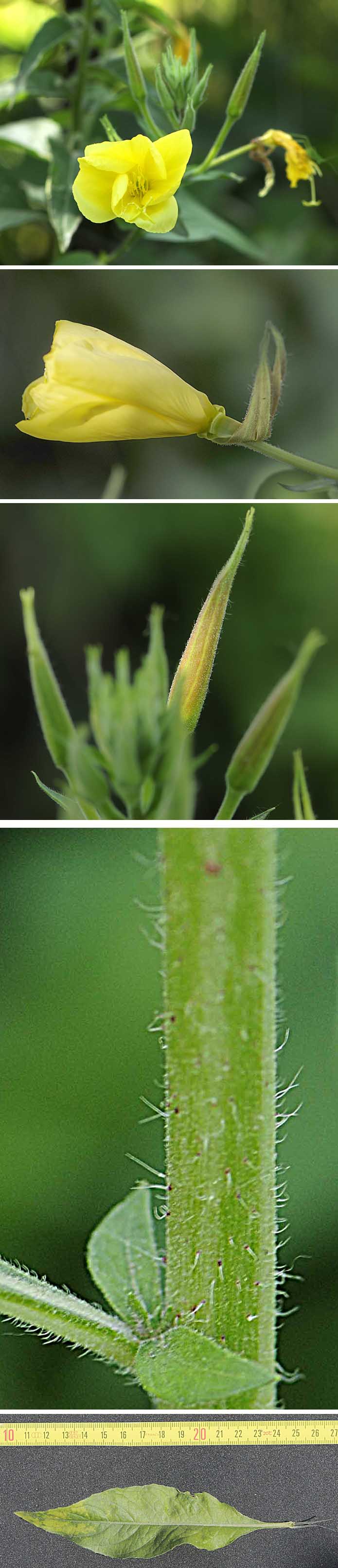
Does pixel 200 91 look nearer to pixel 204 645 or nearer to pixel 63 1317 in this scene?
pixel 204 645

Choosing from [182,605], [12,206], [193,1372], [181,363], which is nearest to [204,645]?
[182,605]

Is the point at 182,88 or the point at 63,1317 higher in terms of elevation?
the point at 182,88

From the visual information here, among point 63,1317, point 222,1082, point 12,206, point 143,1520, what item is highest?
point 12,206

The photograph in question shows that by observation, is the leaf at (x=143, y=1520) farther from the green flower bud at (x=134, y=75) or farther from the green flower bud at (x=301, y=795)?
the green flower bud at (x=134, y=75)

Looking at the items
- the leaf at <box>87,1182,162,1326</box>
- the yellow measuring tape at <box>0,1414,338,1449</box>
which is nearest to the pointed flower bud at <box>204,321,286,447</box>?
the leaf at <box>87,1182,162,1326</box>

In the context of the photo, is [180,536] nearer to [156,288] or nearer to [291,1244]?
[156,288]

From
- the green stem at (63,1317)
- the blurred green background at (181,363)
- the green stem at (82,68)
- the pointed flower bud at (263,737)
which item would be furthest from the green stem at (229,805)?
the green stem at (82,68)

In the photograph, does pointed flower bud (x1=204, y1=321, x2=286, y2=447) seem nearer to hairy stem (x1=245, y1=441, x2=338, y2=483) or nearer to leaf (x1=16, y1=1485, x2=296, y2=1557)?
hairy stem (x1=245, y1=441, x2=338, y2=483)
